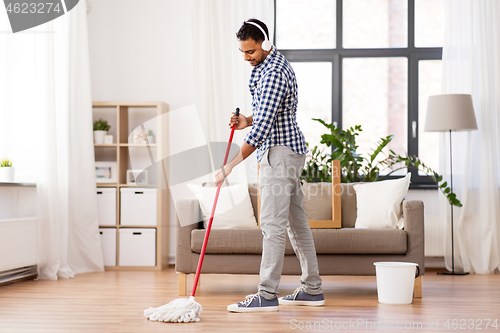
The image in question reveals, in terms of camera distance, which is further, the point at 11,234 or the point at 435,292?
the point at 11,234

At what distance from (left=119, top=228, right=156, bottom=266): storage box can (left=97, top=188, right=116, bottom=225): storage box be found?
130 mm

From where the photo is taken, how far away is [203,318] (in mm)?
2250

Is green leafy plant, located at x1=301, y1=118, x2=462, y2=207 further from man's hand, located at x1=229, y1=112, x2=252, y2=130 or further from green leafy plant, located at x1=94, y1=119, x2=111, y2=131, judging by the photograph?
green leafy plant, located at x1=94, y1=119, x2=111, y2=131

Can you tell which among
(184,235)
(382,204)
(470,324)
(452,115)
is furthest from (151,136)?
(470,324)

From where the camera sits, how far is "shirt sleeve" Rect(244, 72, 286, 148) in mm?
2252

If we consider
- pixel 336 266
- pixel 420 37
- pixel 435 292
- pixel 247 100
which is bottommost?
pixel 435 292

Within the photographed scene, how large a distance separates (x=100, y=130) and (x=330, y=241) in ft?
7.42

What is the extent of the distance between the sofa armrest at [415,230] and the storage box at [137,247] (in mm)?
2060

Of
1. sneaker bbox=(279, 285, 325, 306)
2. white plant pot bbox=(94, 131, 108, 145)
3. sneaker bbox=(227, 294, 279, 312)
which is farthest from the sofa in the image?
white plant pot bbox=(94, 131, 108, 145)

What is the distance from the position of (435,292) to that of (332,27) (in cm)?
255

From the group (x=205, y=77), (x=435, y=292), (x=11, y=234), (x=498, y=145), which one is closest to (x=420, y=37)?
(x=498, y=145)

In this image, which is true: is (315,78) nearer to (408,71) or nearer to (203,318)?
(408,71)

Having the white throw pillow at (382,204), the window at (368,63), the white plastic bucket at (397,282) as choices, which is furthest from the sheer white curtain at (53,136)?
the white plastic bucket at (397,282)

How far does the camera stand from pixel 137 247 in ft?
13.2
